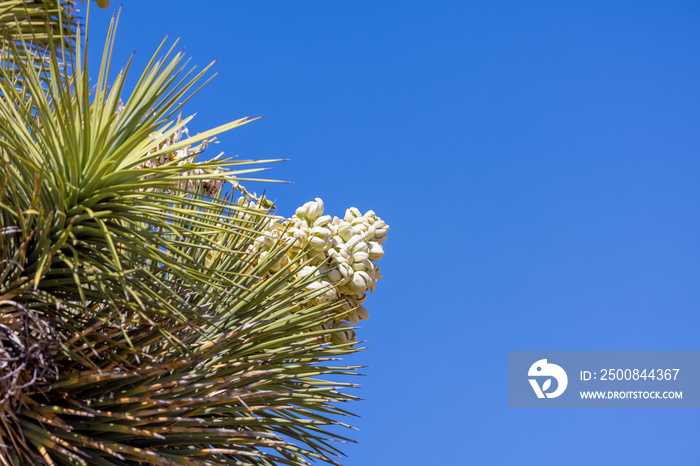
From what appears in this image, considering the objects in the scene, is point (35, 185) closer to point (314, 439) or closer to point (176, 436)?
point (176, 436)

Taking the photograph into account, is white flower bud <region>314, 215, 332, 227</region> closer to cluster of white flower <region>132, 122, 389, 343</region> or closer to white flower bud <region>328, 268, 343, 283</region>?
cluster of white flower <region>132, 122, 389, 343</region>

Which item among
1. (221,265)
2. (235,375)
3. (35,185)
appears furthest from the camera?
(221,265)

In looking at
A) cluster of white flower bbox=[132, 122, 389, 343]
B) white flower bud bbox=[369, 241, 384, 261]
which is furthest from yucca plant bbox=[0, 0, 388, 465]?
white flower bud bbox=[369, 241, 384, 261]

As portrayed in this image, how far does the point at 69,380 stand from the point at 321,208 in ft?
3.91

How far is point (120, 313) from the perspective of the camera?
1.78m

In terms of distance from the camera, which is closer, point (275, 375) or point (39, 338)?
point (39, 338)

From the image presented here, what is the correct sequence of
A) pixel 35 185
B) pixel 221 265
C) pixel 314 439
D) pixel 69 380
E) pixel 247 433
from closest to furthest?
pixel 35 185, pixel 69 380, pixel 247 433, pixel 314 439, pixel 221 265

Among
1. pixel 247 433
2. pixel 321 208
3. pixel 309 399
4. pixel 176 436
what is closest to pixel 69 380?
pixel 176 436

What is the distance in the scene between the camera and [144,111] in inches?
81.4

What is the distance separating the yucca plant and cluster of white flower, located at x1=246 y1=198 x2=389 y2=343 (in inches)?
9.5

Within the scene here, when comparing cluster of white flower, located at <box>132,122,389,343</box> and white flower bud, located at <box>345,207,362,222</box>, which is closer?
cluster of white flower, located at <box>132,122,389,343</box>

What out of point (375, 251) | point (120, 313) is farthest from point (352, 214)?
point (120, 313)

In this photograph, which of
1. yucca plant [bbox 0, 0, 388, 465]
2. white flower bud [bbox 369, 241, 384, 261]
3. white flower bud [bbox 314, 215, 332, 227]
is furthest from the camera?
white flower bud [bbox 369, 241, 384, 261]

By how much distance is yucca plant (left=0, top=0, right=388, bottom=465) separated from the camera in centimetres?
184
